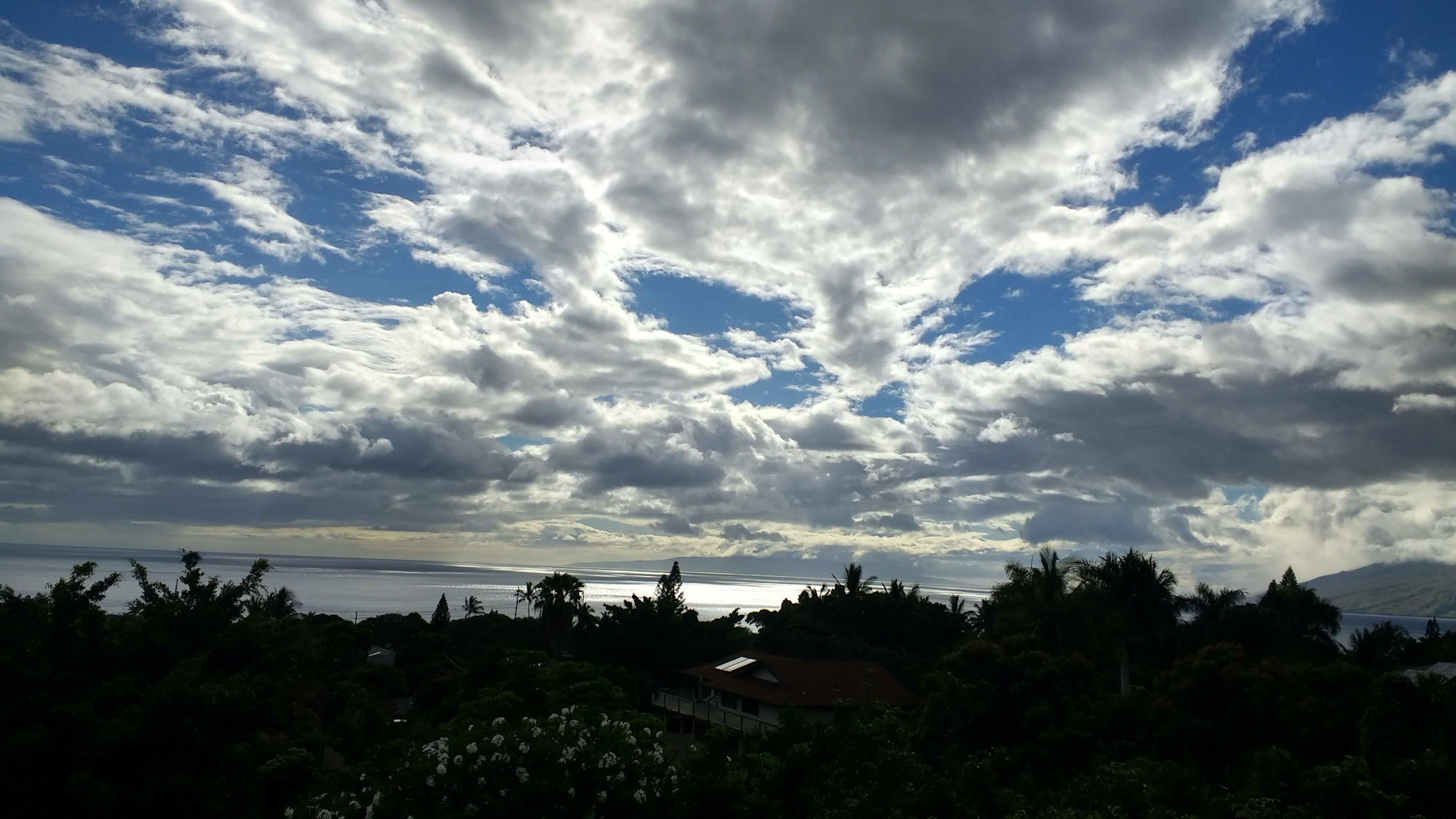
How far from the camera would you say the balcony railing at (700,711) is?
40594 millimetres

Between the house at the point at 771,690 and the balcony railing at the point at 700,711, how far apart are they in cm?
3

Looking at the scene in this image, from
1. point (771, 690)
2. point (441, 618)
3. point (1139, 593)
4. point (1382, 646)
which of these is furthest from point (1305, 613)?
point (441, 618)

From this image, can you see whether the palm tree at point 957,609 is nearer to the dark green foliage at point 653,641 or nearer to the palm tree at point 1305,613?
the dark green foliage at point 653,641

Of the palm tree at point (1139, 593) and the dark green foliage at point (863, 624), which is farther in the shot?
the dark green foliage at point (863, 624)

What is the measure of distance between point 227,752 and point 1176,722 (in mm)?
22593

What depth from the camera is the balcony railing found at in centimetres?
4059

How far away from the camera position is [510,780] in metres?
12.9

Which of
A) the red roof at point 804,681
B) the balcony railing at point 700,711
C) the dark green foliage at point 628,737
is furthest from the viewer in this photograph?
the red roof at point 804,681

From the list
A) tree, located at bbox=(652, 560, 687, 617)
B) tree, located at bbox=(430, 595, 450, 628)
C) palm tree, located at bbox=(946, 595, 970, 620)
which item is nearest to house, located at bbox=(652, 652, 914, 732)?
tree, located at bbox=(652, 560, 687, 617)

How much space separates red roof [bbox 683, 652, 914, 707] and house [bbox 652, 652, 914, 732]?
34mm

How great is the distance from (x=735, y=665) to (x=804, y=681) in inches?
206

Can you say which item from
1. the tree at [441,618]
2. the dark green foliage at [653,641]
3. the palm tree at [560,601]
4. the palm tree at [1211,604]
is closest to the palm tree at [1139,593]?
the palm tree at [1211,604]

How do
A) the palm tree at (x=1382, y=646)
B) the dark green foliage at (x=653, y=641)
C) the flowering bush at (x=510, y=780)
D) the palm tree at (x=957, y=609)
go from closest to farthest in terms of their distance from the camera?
1. the flowering bush at (x=510, y=780)
2. the palm tree at (x=1382, y=646)
3. the dark green foliage at (x=653, y=641)
4. the palm tree at (x=957, y=609)

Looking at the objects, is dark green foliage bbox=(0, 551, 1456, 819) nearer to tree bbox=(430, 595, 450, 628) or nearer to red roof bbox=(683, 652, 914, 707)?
red roof bbox=(683, 652, 914, 707)
